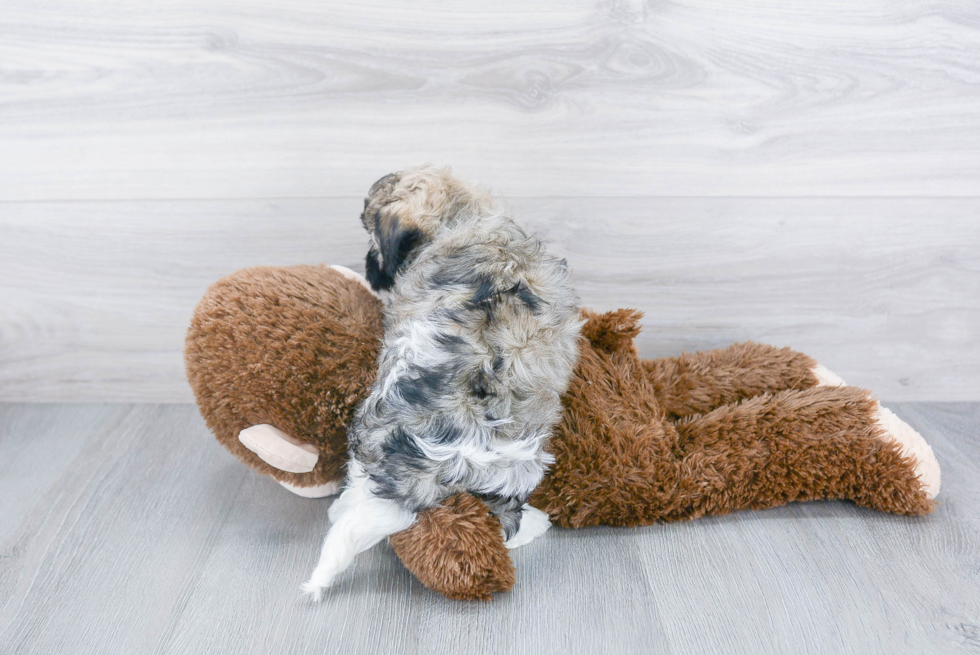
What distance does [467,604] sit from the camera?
0.91 metres

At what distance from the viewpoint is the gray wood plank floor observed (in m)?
0.86

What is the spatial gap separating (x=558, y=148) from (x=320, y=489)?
2.38 ft

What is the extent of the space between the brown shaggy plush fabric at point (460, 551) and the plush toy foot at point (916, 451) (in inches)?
24.9

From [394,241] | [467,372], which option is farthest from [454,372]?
[394,241]

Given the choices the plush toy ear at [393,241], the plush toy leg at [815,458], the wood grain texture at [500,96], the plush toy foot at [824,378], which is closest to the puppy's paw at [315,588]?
the plush toy ear at [393,241]

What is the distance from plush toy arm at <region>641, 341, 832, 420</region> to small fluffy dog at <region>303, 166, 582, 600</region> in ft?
0.96

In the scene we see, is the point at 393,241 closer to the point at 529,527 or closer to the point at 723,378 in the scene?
the point at 529,527

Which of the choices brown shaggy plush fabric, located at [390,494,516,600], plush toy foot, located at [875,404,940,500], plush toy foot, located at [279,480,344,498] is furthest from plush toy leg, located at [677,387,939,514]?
plush toy foot, located at [279,480,344,498]

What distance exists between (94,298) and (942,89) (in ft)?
5.44

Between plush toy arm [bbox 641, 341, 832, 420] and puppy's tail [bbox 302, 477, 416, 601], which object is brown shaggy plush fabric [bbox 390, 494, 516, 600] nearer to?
puppy's tail [bbox 302, 477, 416, 601]

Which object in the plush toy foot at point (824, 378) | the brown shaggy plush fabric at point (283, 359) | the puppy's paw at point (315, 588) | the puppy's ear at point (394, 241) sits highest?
the puppy's ear at point (394, 241)

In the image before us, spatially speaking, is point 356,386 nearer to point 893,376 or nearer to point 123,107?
point 123,107

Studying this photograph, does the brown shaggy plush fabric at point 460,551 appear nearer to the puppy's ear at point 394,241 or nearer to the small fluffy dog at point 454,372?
the small fluffy dog at point 454,372

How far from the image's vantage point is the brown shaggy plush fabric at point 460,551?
873 mm
